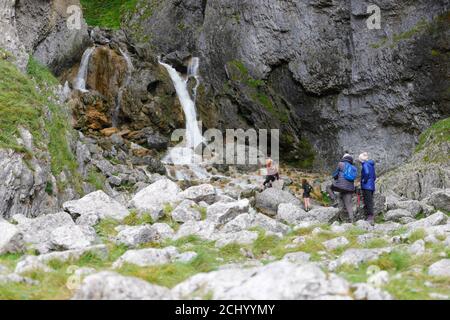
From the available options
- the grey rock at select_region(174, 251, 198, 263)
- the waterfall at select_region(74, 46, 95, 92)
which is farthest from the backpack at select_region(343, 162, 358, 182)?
the waterfall at select_region(74, 46, 95, 92)

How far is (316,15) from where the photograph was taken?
1565 inches

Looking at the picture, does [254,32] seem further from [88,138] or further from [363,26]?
[88,138]

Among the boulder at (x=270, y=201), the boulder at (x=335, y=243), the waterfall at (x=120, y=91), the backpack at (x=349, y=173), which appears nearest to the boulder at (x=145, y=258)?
the boulder at (x=335, y=243)

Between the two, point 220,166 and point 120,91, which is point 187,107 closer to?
point 120,91

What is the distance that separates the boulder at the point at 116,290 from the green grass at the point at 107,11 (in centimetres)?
4734

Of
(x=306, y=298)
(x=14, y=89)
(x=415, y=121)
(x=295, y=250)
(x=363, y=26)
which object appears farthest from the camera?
(x=363, y=26)

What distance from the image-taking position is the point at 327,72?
1524 inches

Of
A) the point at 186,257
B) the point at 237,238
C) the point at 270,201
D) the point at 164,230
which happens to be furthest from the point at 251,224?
the point at 270,201

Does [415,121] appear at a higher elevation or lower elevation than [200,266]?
higher

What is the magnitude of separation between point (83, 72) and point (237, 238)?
29.8 metres

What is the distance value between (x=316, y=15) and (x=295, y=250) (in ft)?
110

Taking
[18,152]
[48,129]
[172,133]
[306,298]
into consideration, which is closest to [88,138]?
[172,133]

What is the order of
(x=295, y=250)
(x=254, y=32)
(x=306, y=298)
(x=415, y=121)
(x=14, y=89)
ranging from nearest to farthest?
1. (x=306, y=298)
2. (x=295, y=250)
3. (x=14, y=89)
4. (x=415, y=121)
5. (x=254, y=32)

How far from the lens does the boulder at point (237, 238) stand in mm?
9774
